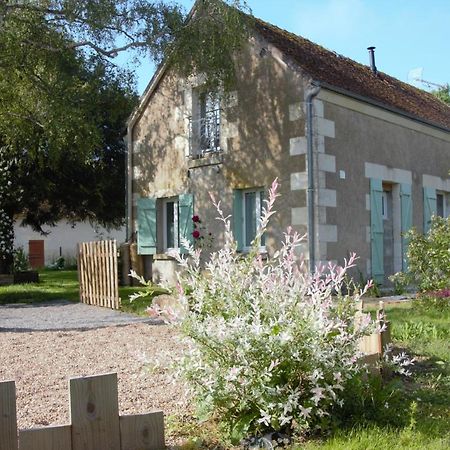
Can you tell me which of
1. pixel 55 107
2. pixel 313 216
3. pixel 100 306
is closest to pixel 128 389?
pixel 100 306

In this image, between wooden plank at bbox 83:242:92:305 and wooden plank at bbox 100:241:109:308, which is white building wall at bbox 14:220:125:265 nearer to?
wooden plank at bbox 83:242:92:305

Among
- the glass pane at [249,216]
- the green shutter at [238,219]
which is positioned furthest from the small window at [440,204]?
the green shutter at [238,219]

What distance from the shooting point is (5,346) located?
22.0 feet

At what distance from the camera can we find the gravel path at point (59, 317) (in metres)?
8.46

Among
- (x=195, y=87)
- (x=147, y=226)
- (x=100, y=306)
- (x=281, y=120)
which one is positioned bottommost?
(x=100, y=306)

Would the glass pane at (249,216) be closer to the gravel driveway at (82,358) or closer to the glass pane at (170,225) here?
the glass pane at (170,225)

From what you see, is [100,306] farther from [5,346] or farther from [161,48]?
[161,48]

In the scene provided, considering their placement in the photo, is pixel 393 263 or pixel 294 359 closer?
pixel 294 359

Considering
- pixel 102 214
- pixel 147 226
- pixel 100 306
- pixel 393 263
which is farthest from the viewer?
pixel 102 214

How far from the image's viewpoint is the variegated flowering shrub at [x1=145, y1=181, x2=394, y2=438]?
10.3 feet

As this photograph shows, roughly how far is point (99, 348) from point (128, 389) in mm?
1922

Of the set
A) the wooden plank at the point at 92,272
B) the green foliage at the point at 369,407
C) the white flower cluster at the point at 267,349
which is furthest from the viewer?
the wooden plank at the point at 92,272

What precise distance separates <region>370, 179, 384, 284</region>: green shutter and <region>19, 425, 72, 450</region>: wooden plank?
34.7 feet

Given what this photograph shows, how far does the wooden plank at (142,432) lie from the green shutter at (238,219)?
380 inches
